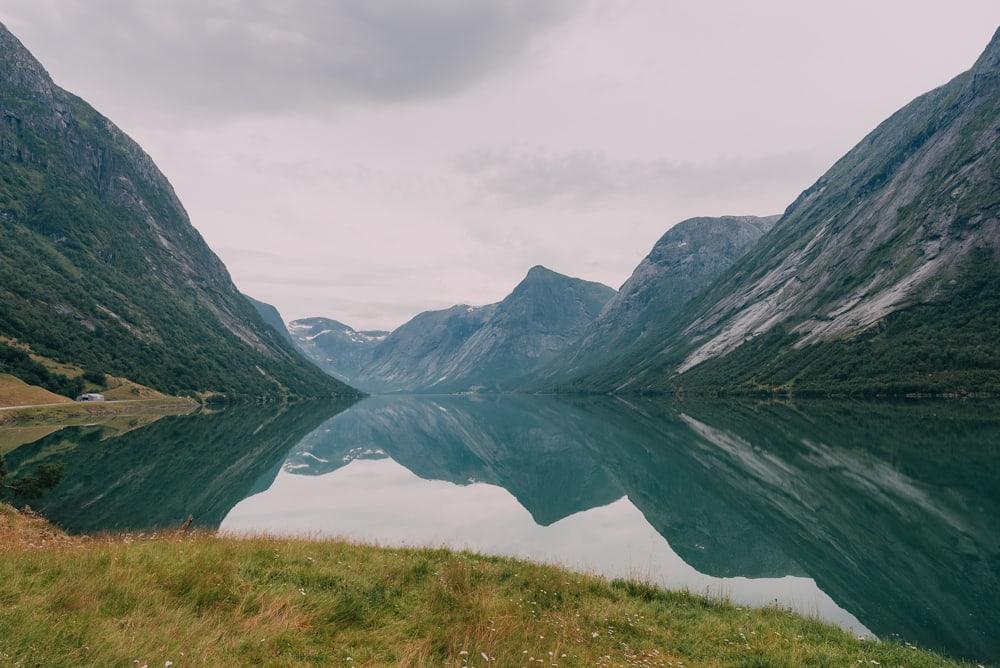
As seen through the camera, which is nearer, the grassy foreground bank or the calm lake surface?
the grassy foreground bank

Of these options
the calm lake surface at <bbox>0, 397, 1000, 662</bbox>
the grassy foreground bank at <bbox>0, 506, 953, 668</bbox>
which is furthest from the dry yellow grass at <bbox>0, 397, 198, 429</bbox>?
the grassy foreground bank at <bbox>0, 506, 953, 668</bbox>

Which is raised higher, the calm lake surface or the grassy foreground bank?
the grassy foreground bank

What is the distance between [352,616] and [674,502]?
39911mm

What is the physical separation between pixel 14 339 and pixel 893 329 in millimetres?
258179

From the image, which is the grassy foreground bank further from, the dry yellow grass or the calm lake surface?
the dry yellow grass

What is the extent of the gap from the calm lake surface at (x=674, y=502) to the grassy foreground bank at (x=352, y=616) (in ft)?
20.8

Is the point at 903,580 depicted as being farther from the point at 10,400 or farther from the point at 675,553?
the point at 10,400

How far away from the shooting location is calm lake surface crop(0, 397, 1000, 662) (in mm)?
25703

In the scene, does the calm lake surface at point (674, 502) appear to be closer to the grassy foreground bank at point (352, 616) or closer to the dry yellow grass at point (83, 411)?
the grassy foreground bank at point (352, 616)

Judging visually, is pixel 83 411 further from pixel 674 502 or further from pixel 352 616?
pixel 352 616

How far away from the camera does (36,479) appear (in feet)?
130

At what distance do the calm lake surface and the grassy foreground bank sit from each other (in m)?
6.34

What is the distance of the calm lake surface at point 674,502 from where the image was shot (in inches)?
1012

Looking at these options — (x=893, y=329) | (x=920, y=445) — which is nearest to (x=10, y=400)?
(x=920, y=445)
